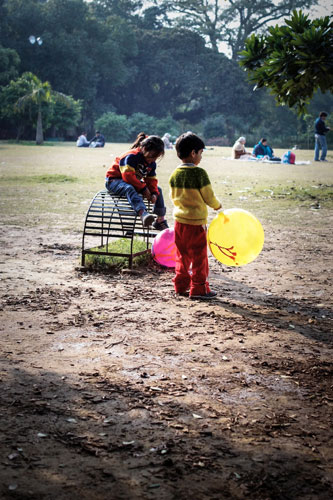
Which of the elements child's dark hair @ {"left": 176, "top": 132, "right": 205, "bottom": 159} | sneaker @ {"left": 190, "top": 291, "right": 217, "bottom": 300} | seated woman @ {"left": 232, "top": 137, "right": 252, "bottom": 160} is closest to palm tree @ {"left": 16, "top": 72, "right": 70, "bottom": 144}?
seated woman @ {"left": 232, "top": 137, "right": 252, "bottom": 160}

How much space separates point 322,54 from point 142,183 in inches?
97.3

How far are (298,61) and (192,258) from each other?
2.25m

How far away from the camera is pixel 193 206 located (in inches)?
217

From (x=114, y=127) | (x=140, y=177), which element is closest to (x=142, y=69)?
(x=114, y=127)

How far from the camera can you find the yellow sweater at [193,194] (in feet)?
17.9

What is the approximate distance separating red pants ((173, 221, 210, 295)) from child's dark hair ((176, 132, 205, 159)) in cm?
69

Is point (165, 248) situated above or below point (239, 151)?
below

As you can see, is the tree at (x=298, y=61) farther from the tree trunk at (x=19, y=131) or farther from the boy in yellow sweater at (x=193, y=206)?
the tree trunk at (x=19, y=131)

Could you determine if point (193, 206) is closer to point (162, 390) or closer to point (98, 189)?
point (162, 390)

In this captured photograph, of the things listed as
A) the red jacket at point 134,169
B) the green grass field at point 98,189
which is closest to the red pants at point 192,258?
the red jacket at point 134,169

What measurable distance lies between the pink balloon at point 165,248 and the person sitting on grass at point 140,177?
0.19 m

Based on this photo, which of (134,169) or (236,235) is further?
(134,169)

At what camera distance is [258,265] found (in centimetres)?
704

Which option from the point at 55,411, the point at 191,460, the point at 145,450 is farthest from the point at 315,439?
the point at 55,411
